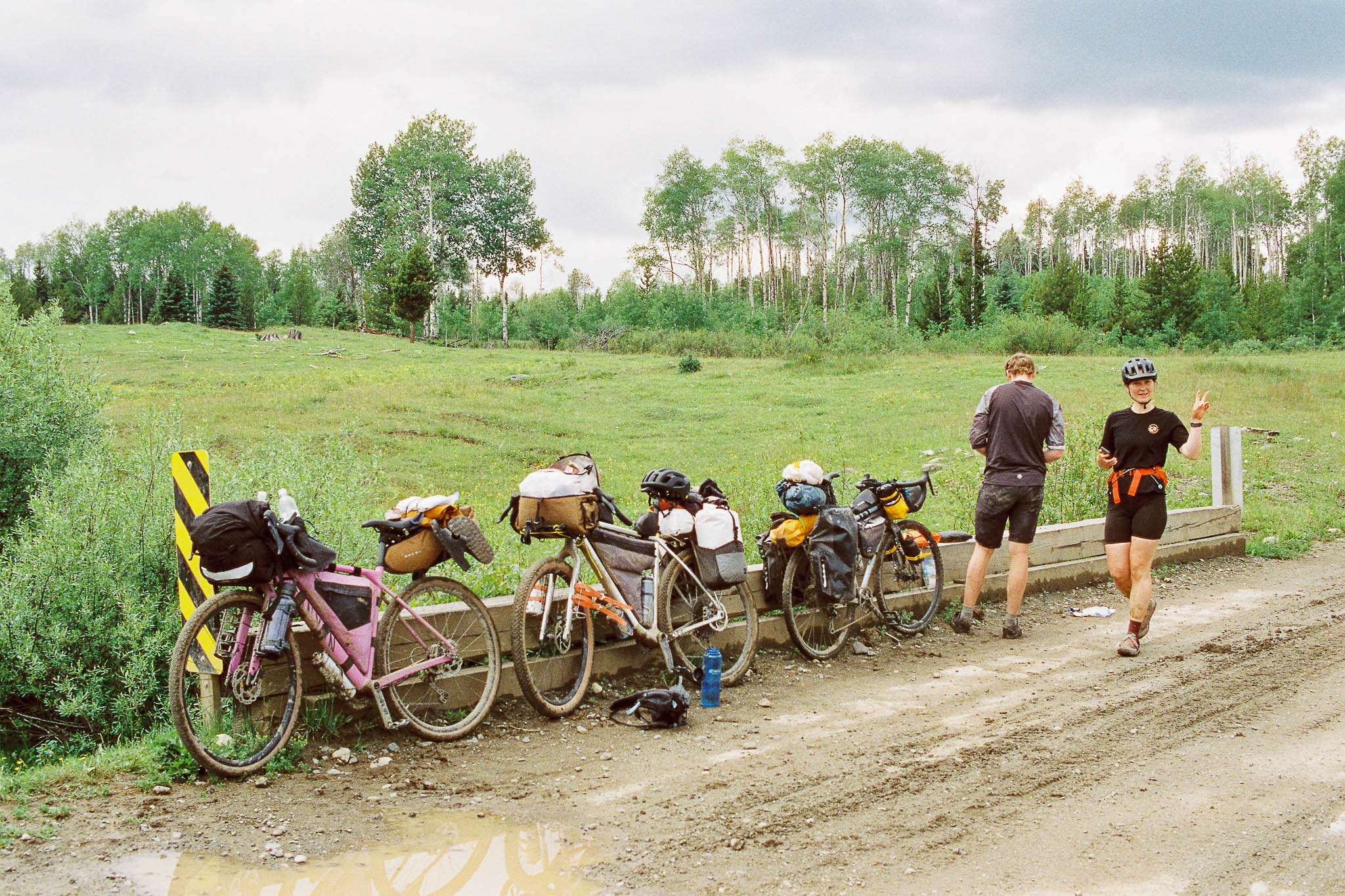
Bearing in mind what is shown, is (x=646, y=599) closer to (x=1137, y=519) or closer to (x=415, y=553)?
(x=415, y=553)

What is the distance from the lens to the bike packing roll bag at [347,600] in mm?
4668

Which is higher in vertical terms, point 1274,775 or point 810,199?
point 810,199

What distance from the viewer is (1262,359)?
37.8 m

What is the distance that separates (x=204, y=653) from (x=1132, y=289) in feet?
209

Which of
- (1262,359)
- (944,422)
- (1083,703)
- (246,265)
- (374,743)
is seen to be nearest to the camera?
(374,743)

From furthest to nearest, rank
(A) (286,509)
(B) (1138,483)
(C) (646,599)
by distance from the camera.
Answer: (B) (1138,483)
(C) (646,599)
(A) (286,509)

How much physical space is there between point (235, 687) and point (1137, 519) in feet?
19.1

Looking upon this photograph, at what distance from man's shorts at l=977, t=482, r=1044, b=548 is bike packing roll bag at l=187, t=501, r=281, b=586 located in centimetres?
499

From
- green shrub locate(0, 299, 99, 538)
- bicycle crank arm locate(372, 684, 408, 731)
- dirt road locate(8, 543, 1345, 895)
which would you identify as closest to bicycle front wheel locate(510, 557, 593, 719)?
dirt road locate(8, 543, 1345, 895)

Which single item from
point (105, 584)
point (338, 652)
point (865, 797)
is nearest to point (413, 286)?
point (105, 584)

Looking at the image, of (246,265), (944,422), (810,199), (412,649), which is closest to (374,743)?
(412,649)

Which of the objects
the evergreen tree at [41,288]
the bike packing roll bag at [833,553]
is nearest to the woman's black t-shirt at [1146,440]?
the bike packing roll bag at [833,553]

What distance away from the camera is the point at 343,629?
469 centimetres

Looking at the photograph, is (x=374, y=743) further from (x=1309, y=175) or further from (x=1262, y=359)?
(x=1309, y=175)
